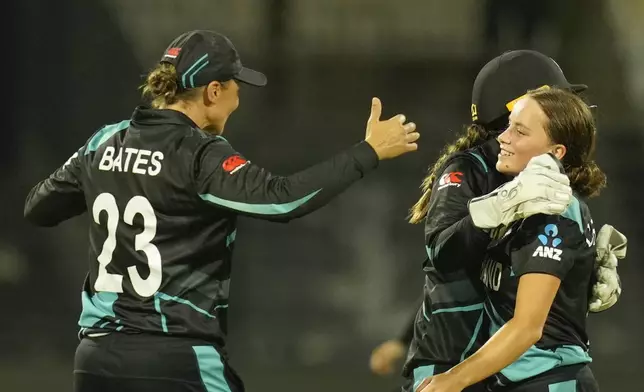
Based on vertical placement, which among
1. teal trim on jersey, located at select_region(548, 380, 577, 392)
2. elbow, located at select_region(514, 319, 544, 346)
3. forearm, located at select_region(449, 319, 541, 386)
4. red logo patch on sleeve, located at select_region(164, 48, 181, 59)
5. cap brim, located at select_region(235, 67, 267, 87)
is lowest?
teal trim on jersey, located at select_region(548, 380, 577, 392)

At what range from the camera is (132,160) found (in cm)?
244

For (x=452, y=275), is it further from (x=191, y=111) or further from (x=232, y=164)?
(x=191, y=111)

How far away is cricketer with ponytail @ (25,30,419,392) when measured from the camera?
2.33 meters

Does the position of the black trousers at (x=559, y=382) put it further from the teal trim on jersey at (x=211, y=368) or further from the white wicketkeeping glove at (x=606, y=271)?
the teal trim on jersey at (x=211, y=368)

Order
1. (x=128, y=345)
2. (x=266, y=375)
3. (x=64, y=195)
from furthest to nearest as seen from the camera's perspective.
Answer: (x=266, y=375)
(x=64, y=195)
(x=128, y=345)

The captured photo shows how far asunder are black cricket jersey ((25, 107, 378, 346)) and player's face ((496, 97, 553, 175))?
32 cm

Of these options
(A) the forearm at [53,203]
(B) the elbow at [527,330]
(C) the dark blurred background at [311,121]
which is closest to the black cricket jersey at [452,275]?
(B) the elbow at [527,330]

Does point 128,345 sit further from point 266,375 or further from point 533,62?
point 266,375

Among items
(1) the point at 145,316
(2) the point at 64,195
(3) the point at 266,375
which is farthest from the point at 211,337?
(3) the point at 266,375

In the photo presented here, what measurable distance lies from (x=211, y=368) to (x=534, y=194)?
0.91m

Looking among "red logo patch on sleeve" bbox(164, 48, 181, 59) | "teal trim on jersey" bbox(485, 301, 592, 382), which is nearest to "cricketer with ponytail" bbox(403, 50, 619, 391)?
"teal trim on jersey" bbox(485, 301, 592, 382)

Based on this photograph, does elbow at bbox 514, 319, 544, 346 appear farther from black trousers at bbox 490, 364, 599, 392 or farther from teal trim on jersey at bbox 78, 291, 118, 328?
teal trim on jersey at bbox 78, 291, 118, 328

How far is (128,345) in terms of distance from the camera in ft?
7.86

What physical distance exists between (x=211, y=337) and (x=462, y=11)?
11.9 ft
